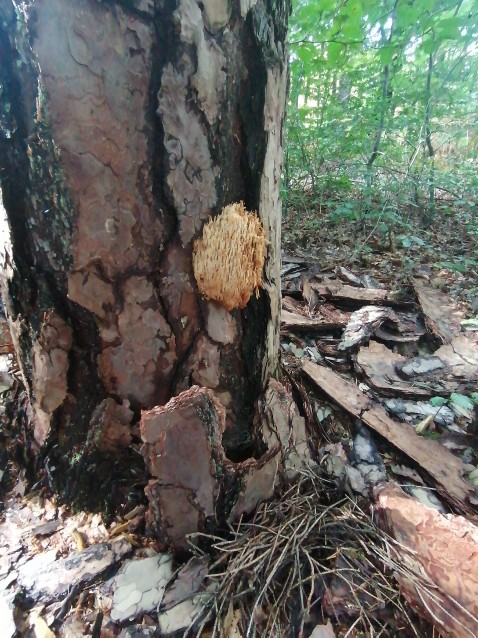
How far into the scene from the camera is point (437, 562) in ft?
3.32

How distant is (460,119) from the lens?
17.8ft

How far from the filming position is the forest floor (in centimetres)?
98

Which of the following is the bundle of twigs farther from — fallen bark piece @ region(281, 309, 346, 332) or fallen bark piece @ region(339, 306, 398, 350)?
fallen bark piece @ region(281, 309, 346, 332)

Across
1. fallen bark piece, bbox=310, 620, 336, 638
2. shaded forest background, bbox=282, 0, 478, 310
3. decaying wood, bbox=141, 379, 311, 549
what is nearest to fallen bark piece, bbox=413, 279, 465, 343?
shaded forest background, bbox=282, 0, 478, 310

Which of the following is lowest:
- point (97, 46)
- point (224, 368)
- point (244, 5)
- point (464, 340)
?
point (464, 340)

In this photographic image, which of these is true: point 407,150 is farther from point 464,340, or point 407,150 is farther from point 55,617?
point 55,617

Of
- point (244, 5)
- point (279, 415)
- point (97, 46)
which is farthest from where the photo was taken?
point (279, 415)

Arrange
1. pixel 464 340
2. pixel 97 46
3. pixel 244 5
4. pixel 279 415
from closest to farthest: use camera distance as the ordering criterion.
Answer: pixel 97 46 < pixel 244 5 < pixel 279 415 < pixel 464 340

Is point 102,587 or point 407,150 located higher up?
point 407,150

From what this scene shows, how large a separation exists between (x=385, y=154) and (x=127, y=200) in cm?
497

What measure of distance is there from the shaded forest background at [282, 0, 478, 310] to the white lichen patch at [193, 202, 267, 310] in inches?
137

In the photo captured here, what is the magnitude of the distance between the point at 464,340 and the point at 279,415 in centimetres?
178

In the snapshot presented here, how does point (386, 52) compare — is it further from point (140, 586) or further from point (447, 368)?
point (140, 586)

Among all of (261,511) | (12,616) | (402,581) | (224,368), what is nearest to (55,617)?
(12,616)
